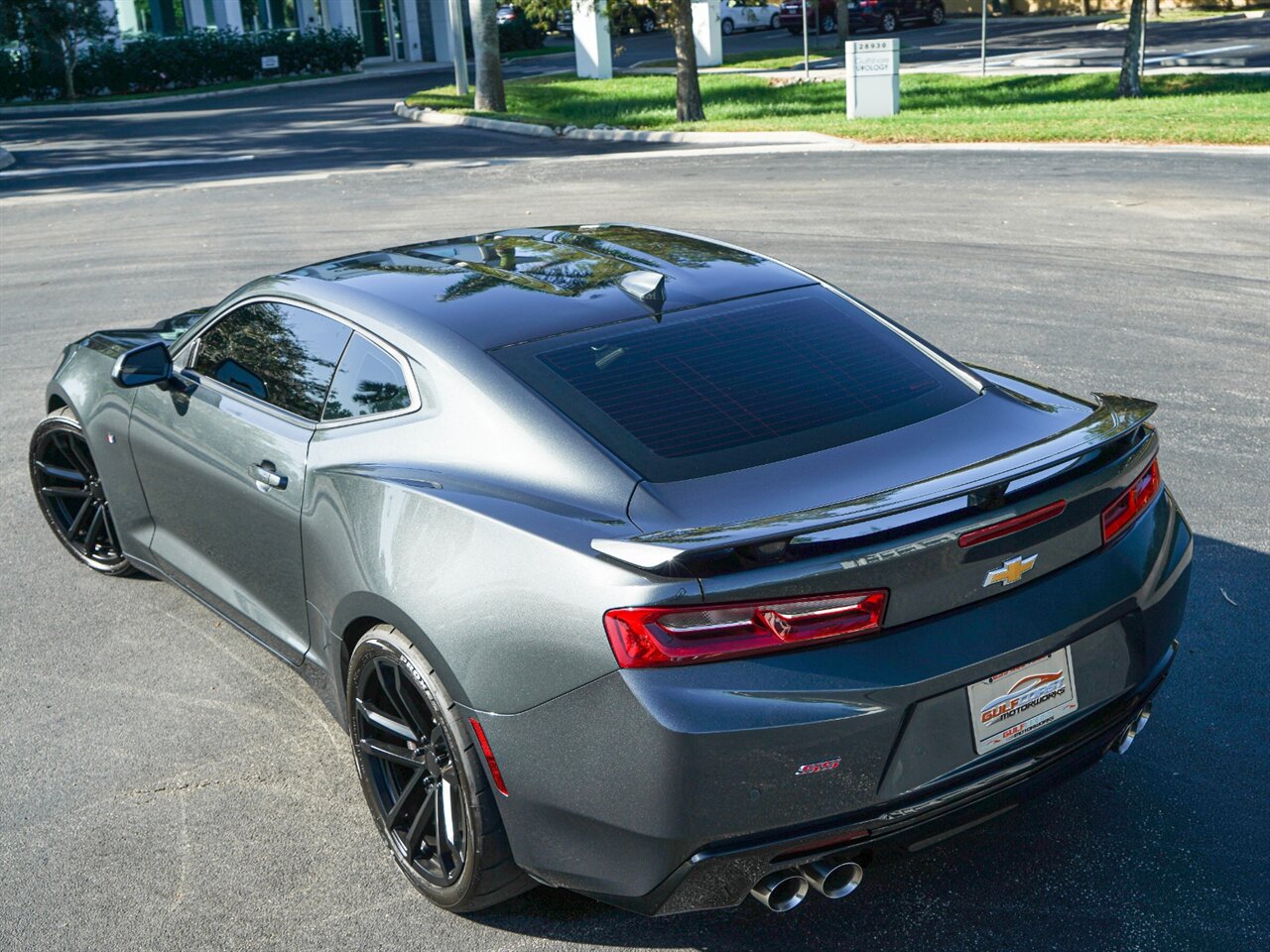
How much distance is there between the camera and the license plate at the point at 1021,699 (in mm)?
3143

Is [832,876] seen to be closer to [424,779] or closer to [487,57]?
[424,779]

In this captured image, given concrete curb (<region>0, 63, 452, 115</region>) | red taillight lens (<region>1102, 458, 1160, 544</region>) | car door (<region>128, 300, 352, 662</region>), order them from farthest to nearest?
1. concrete curb (<region>0, 63, 452, 115</region>)
2. car door (<region>128, 300, 352, 662</region>)
3. red taillight lens (<region>1102, 458, 1160, 544</region>)

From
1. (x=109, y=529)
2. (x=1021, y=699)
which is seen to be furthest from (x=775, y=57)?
(x=1021, y=699)

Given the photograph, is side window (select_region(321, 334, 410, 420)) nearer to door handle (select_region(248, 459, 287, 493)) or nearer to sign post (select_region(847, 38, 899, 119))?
door handle (select_region(248, 459, 287, 493))

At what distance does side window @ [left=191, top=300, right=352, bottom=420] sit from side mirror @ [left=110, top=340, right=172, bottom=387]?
0.14 metres

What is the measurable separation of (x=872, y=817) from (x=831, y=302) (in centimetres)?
185

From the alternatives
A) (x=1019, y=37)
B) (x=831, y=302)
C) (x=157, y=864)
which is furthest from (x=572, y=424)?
(x=1019, y=37)

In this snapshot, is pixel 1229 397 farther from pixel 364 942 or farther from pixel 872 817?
pixel 364 942

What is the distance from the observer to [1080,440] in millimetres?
3471

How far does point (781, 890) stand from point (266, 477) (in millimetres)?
2097

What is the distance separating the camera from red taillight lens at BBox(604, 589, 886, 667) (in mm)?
2906

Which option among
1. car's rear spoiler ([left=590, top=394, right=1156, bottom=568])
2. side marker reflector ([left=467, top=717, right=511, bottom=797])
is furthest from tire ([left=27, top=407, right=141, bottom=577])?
car's rear spoiler ([left=590, top=394, right=1156, bottom=568])

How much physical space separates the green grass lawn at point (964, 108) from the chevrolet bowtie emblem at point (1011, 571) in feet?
53.8

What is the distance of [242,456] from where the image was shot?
Answer: 439cm
